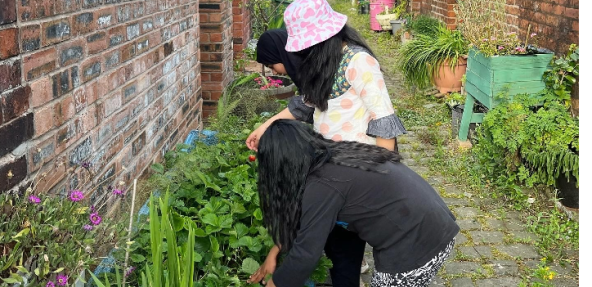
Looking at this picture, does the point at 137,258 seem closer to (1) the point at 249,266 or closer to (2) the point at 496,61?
(1) the point at 249,266

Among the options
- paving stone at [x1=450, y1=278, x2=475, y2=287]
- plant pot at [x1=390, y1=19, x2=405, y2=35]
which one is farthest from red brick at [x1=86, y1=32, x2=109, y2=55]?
plant pot at [x1=390, y1=19, x2=405, y2=35]

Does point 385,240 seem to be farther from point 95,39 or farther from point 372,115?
point 95,39

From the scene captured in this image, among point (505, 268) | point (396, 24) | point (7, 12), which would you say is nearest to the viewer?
point (7, 12)

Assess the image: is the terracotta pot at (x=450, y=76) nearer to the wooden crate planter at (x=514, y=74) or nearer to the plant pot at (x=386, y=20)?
the wooden crate planter at (x=514, y=74)

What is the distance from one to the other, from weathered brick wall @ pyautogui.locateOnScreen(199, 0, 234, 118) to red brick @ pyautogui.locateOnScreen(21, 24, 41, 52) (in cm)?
385

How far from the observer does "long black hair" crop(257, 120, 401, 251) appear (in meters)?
2.36

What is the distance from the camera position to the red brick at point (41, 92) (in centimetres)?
226

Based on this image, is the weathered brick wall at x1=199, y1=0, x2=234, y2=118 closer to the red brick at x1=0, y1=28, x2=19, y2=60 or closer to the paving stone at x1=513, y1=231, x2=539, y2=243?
the paving stone at x1=513, y1=231, x2=539, y2=243

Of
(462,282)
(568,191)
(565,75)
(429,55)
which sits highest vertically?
(565,75)

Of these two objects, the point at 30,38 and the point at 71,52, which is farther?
the point at 71,52

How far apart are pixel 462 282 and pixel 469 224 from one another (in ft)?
2.93

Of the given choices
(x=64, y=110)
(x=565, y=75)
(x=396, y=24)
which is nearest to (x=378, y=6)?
(x=396, y=24)

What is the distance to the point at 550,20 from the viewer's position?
5.96 m

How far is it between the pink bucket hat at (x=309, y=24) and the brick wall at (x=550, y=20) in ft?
10.8
